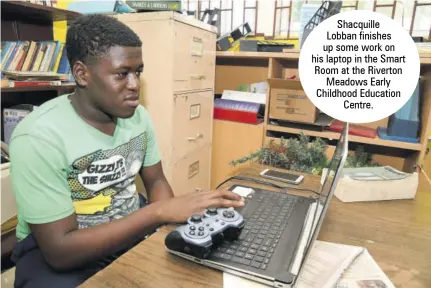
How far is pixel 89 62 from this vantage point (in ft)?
2.50

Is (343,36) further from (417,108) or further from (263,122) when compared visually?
(263,122)

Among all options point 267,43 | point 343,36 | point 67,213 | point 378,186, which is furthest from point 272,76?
point 67,213

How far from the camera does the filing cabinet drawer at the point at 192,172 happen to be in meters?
1.57

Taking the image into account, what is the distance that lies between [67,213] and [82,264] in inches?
4.5

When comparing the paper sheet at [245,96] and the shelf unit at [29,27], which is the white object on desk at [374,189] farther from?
the shelf unit at [29,27]

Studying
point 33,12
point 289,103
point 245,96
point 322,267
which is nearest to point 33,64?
point 33,12

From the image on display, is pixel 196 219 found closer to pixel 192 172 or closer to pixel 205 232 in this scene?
pixel 205 232

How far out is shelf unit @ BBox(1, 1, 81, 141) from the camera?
134 cm

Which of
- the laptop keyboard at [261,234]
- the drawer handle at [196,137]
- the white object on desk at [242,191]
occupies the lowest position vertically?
the drawer handle at [196,137]

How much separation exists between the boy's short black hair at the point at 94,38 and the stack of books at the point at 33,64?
1.94 ft

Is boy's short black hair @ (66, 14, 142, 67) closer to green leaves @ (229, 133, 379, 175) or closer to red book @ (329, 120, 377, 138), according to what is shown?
green leaves @ (229, 133, 379, 175)

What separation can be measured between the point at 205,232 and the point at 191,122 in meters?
1.13

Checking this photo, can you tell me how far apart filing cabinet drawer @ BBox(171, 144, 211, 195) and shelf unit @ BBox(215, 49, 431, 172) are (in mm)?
379
